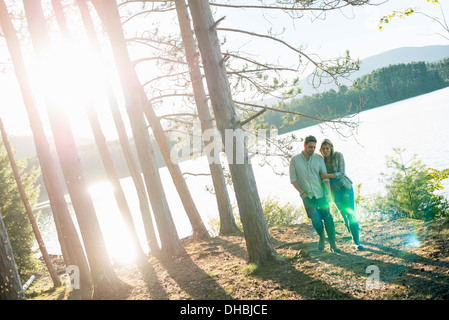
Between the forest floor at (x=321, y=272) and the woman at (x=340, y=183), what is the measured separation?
0.47 m

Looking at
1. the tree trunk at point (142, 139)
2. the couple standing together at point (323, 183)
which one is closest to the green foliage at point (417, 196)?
the couple standing together at point (323, 183)

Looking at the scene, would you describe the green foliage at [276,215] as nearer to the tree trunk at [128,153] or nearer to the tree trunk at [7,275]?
the tree trunk at [128,153]

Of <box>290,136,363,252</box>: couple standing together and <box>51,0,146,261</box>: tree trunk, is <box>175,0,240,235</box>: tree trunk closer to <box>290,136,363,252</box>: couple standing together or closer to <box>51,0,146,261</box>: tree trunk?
<box>51,0,146,261</box>: tree trunk

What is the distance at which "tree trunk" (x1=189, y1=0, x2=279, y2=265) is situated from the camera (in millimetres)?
4777

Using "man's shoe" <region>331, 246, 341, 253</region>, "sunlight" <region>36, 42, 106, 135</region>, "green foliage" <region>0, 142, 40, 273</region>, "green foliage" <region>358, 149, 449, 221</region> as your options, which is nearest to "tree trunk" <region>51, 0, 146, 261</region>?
"sunlight" <region>36, 42, 106, 135</region>

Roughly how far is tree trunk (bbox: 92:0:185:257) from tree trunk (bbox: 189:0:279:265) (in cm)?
242

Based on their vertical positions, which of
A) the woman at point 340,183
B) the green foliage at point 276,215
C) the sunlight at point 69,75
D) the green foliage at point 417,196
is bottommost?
the green foliage at point 276,215

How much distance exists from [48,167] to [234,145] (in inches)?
166

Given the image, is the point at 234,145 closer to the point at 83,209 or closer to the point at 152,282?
the point at 83,209

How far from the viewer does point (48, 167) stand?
21.9ft

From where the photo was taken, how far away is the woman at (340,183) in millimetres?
4879

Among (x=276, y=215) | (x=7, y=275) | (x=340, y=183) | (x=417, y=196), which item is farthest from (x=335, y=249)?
(x=276, y=215)
